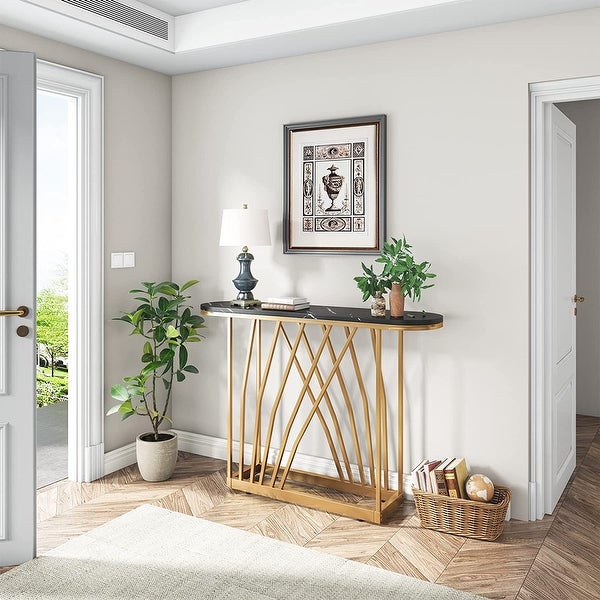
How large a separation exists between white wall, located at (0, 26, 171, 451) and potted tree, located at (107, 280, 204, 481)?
0.34ft

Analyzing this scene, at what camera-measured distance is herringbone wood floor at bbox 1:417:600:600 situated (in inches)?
106

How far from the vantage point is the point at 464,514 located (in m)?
3.06

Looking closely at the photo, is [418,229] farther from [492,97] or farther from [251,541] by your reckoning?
[251,541]

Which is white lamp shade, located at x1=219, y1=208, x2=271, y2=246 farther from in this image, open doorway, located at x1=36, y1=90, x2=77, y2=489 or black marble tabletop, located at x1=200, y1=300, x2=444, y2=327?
open doorway, located at x1=36, y1=90, x2=77, y2=489

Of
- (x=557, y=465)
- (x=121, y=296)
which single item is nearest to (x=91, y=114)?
(x=121, y=296)

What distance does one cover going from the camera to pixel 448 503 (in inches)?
122

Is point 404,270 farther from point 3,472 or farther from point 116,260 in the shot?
point 3,472

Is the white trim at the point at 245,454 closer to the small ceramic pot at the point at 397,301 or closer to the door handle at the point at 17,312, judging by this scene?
the small ceramic pot at the point at 397,301

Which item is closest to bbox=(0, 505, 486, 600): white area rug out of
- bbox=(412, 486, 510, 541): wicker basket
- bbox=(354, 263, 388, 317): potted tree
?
bbox=(412, 486, 510, 541): wicker basket

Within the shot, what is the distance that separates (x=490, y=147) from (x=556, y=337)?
103 cm

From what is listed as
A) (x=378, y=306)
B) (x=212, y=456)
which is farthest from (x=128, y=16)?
(x=212, y=456)

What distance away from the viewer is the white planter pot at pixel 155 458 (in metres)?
3.74

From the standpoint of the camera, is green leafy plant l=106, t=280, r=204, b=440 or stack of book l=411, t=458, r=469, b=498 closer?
stack of book l=411, t=458, r=469, b=498

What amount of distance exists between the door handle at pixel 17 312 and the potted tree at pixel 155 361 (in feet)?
3.34
